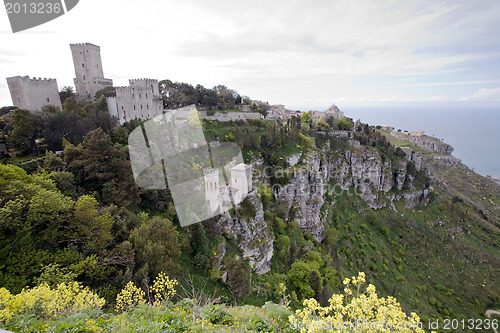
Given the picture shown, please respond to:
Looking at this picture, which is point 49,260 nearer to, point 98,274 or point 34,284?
point 34,284

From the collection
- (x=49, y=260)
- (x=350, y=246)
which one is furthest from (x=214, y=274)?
(x=350, y=246)

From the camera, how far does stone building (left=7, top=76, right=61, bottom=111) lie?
2211 centimetres

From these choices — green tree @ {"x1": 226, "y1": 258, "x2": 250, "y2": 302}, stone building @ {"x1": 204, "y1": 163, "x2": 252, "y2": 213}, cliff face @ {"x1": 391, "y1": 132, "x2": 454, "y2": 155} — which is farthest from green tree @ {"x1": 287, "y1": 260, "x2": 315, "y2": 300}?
cliff face @ {"x1": 391, "y1": 132, "x2": 454, "y2": 155}

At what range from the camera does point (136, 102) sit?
28.0 m

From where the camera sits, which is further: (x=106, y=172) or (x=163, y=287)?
(x=106, y=172)

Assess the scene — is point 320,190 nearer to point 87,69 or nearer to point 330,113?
point 330,113

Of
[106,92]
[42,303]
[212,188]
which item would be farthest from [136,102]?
[42,303]

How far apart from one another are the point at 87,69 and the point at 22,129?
1270 cm

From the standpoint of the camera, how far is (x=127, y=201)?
56.1ft

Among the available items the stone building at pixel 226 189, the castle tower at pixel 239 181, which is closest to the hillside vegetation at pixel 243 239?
the castle tower at pixel 239 181

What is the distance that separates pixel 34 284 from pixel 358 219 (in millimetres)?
42343

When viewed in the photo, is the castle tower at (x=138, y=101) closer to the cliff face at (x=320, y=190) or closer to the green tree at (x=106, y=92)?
the green tree at (x=106, y=92)

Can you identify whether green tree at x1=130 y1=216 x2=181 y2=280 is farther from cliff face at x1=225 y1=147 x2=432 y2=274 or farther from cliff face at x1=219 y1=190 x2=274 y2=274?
cliff face at x1=225 y1=147 x2=432 y2=274

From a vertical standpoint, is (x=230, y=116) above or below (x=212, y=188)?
above
